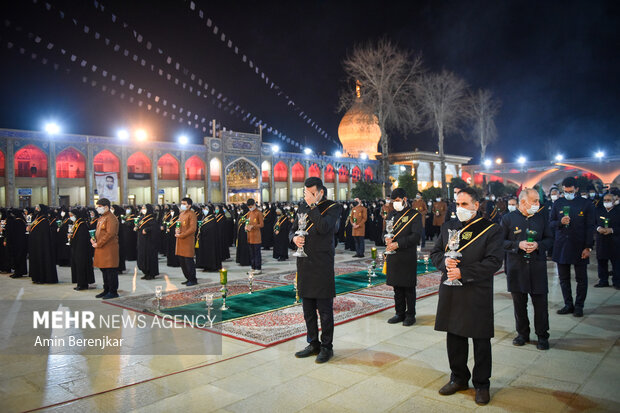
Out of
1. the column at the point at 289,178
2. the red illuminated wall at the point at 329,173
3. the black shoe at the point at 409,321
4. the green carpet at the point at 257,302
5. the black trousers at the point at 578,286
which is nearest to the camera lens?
the black shoe at the point at 409,321

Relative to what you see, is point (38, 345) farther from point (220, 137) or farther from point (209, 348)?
point (220, 137)

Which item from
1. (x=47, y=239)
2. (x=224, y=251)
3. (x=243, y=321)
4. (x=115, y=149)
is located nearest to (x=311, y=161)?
(x=115, y=149)

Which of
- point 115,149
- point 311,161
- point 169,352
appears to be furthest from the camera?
point 311,161

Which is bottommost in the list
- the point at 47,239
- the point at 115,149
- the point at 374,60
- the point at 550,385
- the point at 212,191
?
the point at 550,385

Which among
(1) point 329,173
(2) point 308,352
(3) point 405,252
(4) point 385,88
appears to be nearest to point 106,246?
(2) point 308,352

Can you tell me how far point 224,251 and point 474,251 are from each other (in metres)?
10.5

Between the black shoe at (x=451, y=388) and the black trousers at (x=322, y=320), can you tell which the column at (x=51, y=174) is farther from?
the black shoe at (x=451, y=388)

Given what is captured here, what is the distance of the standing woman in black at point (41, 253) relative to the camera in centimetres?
992

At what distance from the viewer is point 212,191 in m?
38.5

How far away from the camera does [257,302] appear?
7.57 m

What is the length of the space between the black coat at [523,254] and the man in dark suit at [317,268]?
2.05 m

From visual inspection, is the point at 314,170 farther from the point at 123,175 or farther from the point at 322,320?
the point at 322,320

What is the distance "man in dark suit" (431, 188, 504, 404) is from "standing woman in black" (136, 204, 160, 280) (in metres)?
7.97

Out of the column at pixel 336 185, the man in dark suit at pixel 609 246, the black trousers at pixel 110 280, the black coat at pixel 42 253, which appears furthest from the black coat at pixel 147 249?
the column at pixel 336 185
